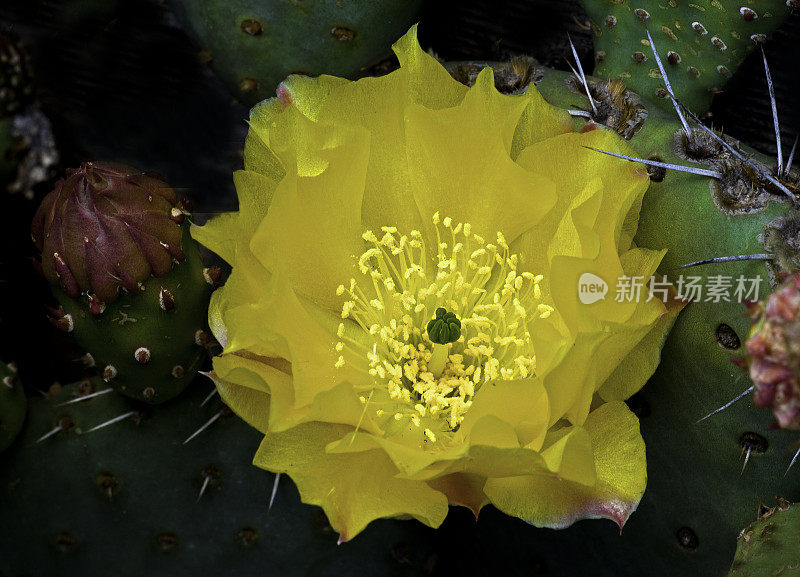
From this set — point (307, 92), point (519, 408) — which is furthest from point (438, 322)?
point (307, 92)

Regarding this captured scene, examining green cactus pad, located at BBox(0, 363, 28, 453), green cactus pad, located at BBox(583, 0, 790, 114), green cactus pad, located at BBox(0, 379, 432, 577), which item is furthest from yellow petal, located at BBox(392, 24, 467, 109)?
green cactus pad, located at BBox(0, 363, 28, 453)

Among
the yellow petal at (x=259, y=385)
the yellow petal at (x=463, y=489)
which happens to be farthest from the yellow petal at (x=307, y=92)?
the yellow petal at (x=463, y=489)

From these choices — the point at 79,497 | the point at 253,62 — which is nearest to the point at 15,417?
the point at 79,497

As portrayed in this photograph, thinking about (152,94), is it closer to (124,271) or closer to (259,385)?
(124,271)

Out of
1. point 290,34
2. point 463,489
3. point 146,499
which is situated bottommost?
point 146,499

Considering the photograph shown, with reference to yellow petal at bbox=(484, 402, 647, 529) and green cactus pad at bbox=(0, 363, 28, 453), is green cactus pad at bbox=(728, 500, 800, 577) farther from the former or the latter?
green cactus pad at bbox=(0, 363, 28, 453)

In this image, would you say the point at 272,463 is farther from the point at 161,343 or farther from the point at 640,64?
the point at 640,64
